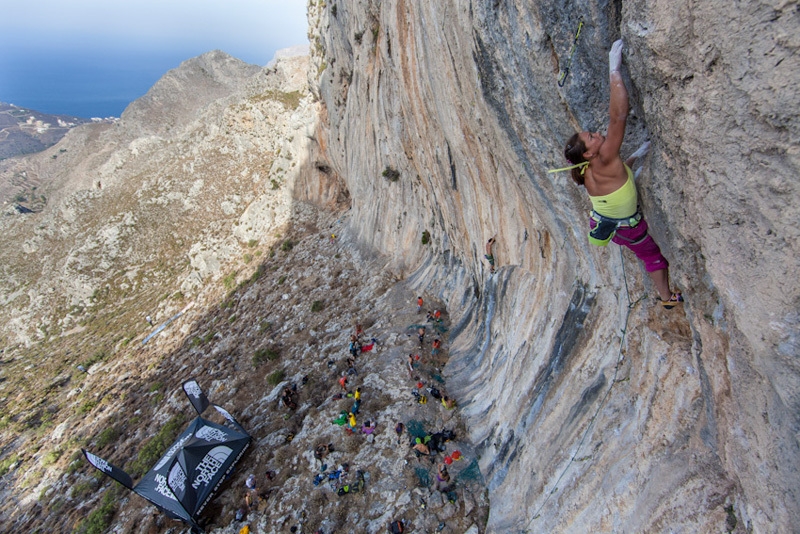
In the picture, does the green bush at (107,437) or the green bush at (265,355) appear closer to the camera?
the green bush at (265,355)

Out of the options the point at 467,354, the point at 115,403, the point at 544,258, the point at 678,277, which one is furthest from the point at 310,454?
the point at 115,403

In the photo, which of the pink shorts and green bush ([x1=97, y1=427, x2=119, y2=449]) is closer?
the pink shorts

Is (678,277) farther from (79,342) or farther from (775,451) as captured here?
(79,342)

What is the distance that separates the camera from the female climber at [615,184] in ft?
15.6

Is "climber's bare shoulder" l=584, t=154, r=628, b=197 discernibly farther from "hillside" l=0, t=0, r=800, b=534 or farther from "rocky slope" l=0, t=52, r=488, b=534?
"rocky slope" l=0, t=52, r=488, b=534

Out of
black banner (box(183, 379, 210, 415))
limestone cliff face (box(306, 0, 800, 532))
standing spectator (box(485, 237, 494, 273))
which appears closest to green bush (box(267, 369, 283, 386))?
black banner (box(183, 379, 210, 415))

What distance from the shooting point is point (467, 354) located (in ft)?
44.1

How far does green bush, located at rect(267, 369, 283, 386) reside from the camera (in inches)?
675

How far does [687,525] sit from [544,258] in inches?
215

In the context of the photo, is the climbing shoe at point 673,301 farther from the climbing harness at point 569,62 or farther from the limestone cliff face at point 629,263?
the climbing harness at point 569,62

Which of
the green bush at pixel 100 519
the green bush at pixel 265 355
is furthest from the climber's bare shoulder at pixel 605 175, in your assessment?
the green bush at pixel 100 519

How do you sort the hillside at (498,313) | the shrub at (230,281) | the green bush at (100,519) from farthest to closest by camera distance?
the shrub at (230,281)
the green bush at (100,519)
the hillside at (498,313)

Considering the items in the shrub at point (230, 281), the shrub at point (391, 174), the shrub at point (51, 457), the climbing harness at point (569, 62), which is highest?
the climbing harness at point (569, 62)

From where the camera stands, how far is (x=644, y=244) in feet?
18.6
